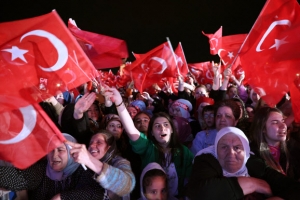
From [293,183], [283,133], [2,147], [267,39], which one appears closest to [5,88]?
[2,147]

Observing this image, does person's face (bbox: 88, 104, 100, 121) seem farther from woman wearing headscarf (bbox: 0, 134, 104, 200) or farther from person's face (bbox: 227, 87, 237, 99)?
person's face (bbox: 227, 87, 237, 99)

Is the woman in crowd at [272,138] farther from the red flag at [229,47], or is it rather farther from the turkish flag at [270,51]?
the red flag at [229,47]

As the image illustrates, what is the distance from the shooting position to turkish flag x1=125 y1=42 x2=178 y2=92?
5.73m

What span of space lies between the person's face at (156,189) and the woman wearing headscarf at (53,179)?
458 millimetres

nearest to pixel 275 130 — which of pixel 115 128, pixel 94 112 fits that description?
pixel 115 128

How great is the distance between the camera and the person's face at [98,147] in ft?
8.63

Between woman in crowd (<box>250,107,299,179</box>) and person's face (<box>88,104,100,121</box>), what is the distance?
2332 mm

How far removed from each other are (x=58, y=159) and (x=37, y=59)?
2.70 ft

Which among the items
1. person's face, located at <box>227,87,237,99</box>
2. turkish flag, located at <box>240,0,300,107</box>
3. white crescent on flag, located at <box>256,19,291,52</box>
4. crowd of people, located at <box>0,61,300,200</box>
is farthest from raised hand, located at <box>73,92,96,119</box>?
person's face, located at <box>227,87,237,99</box>

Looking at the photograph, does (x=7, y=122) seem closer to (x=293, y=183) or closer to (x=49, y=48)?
(x=49, y=48)

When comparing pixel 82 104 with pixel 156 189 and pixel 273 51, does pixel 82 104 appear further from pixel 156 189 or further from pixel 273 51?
pixel 273 51

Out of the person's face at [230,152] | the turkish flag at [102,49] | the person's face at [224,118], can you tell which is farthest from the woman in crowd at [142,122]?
the person's face at [230,152]

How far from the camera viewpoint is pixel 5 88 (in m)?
2.24

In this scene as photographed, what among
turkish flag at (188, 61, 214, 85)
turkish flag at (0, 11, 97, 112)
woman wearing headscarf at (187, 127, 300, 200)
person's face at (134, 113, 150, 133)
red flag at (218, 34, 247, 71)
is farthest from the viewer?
turkish flag at (188, 61, 214, 85)
